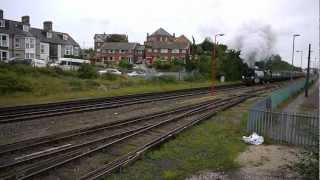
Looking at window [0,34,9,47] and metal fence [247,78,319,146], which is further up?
window [0,34,9,47]

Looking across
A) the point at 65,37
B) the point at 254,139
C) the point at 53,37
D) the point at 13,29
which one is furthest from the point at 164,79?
the point at 65,37

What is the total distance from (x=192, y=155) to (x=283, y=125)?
4.81 meters

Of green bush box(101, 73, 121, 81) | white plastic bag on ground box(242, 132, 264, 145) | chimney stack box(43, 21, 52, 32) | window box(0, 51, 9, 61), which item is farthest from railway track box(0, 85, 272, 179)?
chimney stack box(43, 21, 52, 32)

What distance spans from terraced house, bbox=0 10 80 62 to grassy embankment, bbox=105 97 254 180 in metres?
40.2

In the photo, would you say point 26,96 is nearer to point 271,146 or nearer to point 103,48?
point 271,146

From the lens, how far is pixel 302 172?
29.9 feet

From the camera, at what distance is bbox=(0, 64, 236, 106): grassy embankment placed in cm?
2773

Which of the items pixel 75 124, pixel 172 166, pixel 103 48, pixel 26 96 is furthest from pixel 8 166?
pixel 103 48

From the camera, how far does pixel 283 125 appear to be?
1474 centimetres

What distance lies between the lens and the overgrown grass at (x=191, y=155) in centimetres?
1001

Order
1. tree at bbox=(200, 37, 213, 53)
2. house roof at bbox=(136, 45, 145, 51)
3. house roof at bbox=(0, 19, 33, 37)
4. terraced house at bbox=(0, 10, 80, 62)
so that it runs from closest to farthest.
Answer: terraced house at bbox=(0, 10, 80, 62)
house roof at bbox=(0, 19, 33, 37)
tree at bbox=(200, 37, 213, 53)
house roof at bbox=(136, 45, 145, 51)

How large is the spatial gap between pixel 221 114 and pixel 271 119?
659 cm

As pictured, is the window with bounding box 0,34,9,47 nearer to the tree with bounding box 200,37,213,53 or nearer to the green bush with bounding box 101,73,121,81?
the green bush with bounding box 101,73,121,81

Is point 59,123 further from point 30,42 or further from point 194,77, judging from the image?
point 30,42
